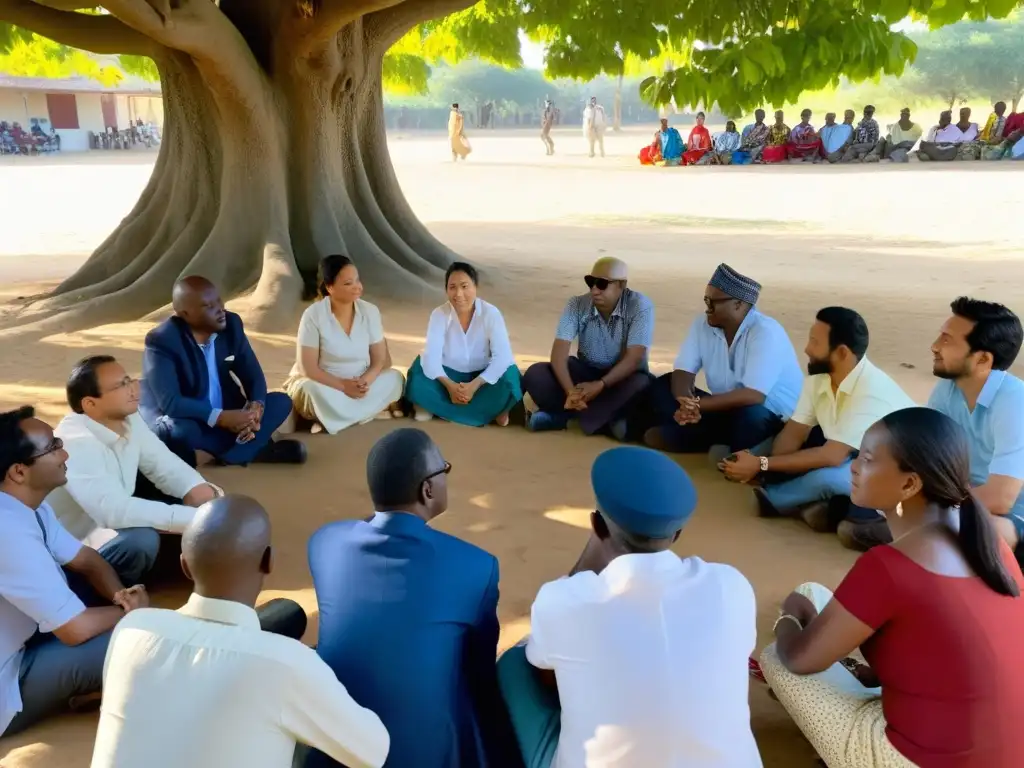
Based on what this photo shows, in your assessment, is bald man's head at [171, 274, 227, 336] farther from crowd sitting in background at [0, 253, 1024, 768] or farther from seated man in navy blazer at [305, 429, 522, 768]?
seated man in navy blazer at [305, 429, 522, 768]

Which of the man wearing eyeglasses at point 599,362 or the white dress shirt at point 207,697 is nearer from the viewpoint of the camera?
the white dress shirt at point 207,697

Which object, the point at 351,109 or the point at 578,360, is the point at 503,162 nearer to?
the point at 351,109

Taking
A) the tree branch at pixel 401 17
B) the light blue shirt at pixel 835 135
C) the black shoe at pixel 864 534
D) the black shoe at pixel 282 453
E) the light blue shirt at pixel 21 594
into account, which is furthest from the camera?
the light blue shirt at pixel 835 135

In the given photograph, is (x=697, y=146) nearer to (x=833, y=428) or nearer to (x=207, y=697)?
(x=833, y=428)

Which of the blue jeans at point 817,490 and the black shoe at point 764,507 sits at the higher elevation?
the blue jeans at point 817,490

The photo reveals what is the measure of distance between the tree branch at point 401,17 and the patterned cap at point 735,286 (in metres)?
4.45

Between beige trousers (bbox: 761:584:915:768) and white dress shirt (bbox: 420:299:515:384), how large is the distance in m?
3.10

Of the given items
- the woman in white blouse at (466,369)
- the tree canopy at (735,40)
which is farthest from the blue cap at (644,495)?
the tree canopy at (735,40)

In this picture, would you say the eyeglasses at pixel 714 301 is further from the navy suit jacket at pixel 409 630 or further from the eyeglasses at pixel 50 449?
the eyeglasses at pixel 50 449

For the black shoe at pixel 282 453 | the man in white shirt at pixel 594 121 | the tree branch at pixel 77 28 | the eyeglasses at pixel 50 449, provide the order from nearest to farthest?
the eyeglasses at pixel 50 449 → the black shoe at pixel 282 453 → the tree branch at pixel 77 28 → the man in white shirt at pixel 594 121

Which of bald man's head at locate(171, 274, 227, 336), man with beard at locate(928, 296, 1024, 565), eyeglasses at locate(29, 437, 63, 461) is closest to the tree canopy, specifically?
man with beard at locate(928, 296, 1024, 565)

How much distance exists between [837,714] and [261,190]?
23.4 feet

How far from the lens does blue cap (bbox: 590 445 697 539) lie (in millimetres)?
2053

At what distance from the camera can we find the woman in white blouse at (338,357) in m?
5.36
